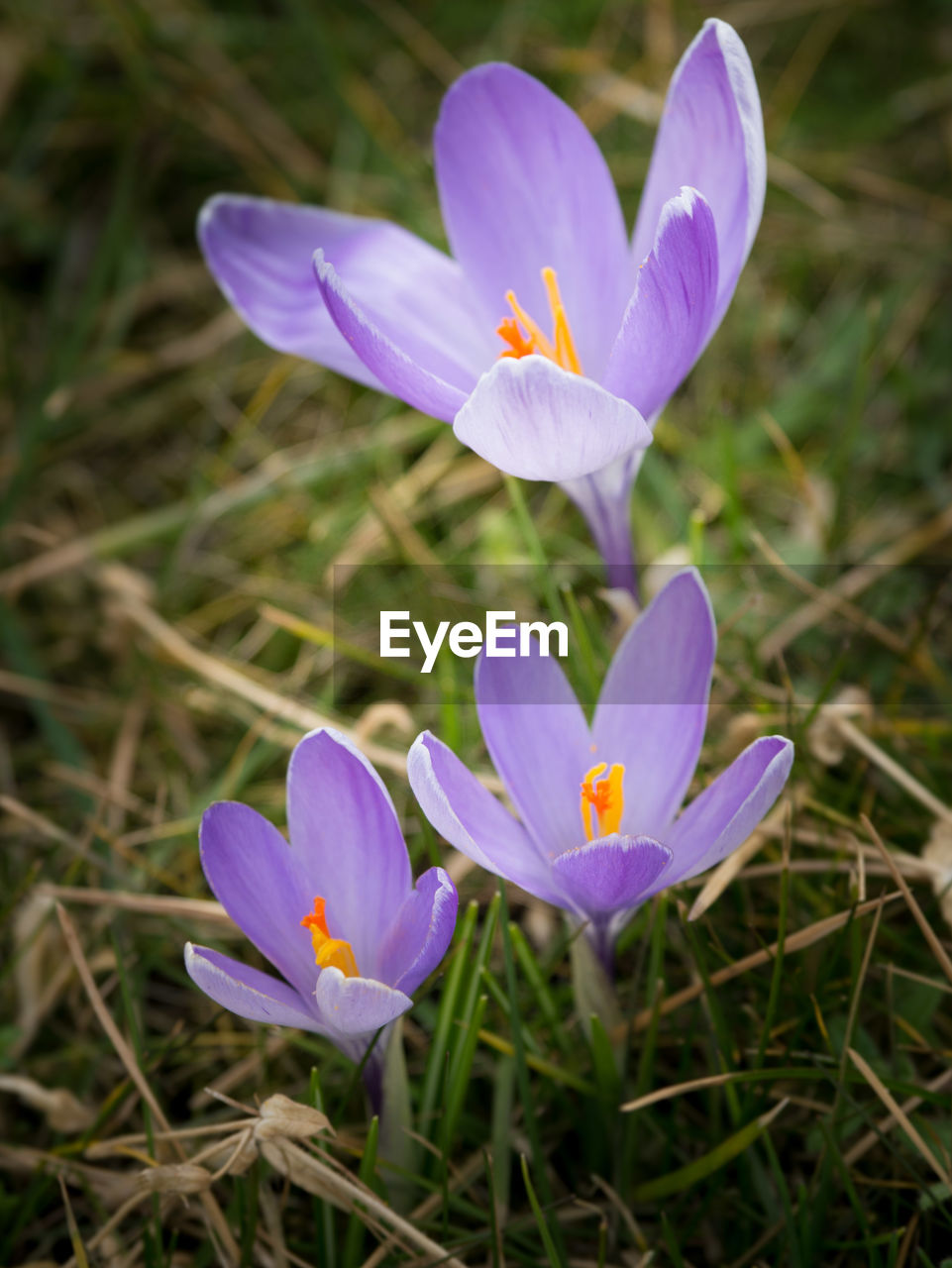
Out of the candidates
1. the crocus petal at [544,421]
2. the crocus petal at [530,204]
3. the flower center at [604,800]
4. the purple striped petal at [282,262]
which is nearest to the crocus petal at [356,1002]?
the flower center at [604,800]

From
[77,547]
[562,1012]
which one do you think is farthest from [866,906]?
[77,547]

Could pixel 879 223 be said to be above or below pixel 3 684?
above

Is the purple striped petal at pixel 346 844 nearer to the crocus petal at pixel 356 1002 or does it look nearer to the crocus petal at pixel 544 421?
the crocus petal at pixel 356 1002

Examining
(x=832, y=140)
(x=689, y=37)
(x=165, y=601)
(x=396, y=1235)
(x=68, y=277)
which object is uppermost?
(x=689, y=37)

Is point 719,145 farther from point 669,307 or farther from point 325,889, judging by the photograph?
point 325,889

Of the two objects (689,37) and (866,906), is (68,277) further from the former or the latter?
(866,906)

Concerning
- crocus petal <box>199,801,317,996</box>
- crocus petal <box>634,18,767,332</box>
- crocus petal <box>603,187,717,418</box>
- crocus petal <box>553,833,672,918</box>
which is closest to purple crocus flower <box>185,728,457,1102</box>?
crocus petal <box>199,801,317,996</box>

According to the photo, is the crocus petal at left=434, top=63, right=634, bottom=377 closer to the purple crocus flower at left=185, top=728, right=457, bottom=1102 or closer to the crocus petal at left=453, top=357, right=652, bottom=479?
the crocus petal at left=453, top=357, right=652, bottom=479
